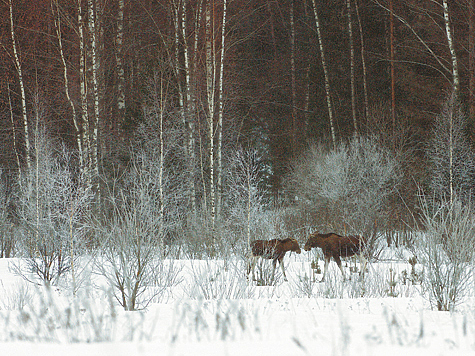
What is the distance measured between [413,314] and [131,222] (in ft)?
12.4

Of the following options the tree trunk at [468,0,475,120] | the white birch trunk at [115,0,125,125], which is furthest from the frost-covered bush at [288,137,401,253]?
the white birch trunk at [115,0,125,125]

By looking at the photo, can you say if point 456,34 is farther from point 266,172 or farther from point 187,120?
point 187,120

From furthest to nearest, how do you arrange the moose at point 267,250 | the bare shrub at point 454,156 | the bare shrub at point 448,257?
the bare shrub at point 454,156 < the moose at point 267,250 < the bare shrub at point 448,257

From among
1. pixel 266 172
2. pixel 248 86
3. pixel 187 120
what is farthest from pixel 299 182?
pixel 248 86

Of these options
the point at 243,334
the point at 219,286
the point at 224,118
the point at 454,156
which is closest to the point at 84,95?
the point at 224,118

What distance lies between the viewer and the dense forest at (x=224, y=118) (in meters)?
14.7

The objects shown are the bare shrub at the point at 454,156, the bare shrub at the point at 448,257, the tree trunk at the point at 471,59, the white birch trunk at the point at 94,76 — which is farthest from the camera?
the tree trunk at the point at 471,59

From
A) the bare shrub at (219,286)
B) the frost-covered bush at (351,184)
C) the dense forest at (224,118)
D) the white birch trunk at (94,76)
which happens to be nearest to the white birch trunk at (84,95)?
the dense forest at (224,118)

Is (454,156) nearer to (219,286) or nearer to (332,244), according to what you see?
(332,244)

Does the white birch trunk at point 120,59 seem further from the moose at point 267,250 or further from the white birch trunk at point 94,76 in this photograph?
the moose at point 267,250

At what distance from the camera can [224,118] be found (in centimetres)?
2208

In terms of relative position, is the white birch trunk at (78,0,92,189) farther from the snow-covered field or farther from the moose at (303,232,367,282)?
the snow-covered field

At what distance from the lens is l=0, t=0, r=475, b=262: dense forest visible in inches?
580

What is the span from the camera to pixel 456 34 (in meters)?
24.7
